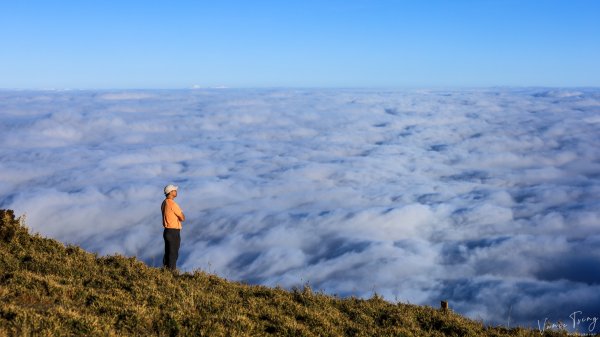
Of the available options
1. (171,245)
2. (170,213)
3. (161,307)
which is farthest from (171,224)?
(161,307)

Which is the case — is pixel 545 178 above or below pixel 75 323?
below

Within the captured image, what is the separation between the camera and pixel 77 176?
566 ft

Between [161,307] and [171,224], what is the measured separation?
11.6 ft

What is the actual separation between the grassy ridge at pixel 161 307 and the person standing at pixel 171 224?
0.63m

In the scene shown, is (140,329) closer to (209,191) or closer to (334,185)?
(209,191)

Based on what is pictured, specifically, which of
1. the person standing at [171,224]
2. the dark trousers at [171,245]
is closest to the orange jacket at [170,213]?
the person standing at [171,224]

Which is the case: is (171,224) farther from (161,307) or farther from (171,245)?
(161,307)

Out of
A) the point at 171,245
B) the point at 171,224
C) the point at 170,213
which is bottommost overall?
the point at 171,245

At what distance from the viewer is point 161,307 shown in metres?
7.98

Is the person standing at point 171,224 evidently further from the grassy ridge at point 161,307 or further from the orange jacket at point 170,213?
the grassy ridge at point 161,307

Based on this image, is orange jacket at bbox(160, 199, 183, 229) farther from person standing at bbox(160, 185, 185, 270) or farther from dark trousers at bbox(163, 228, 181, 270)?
dark trousers at bbox(163, 228, 181, 270)

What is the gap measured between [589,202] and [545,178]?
→ 4643cm

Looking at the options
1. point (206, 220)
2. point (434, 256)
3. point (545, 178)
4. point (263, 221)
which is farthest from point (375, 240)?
point (545, 178)

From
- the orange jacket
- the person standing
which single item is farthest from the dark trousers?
the orange jacket
